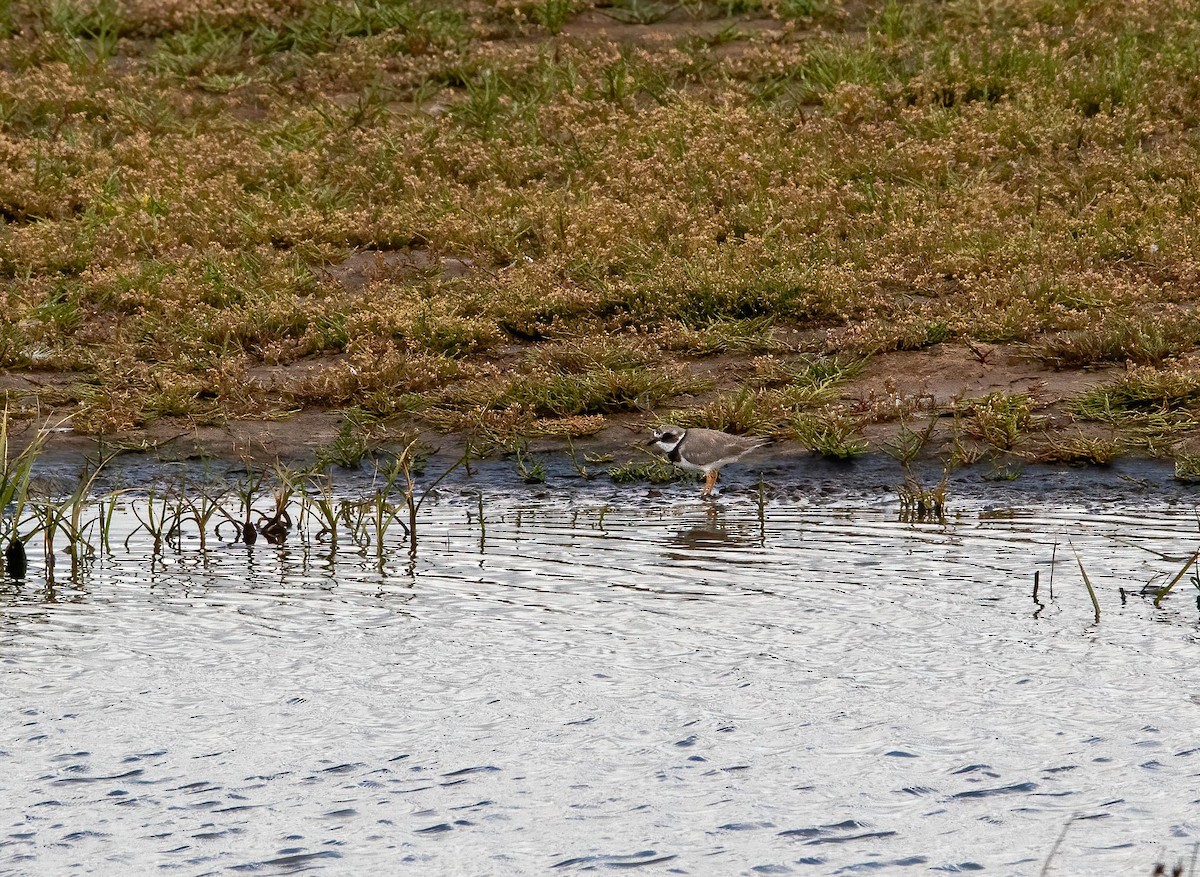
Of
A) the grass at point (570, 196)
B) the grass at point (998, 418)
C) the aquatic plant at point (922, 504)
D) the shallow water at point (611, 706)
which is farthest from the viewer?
the grass at point (570, 196)

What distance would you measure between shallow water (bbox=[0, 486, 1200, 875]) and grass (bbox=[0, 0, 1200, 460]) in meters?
3.15

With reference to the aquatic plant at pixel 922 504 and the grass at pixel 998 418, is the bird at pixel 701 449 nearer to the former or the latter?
the aquatic plant at pixel 922 504

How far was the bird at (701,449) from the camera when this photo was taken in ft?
36.3

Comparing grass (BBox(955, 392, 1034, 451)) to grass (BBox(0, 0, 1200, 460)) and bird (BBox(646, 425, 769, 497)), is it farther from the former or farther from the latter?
bird (BBox(646, 425, 769, 497))

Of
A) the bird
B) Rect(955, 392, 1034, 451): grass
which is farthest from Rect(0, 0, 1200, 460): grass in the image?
the bird

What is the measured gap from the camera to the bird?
11078mm

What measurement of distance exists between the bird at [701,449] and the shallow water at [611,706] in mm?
1190

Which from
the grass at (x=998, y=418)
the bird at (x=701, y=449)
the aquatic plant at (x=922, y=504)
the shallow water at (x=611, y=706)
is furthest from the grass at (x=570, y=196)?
the shallow water at (x=611, y=706)

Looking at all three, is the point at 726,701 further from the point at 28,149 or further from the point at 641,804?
the point at 28,149

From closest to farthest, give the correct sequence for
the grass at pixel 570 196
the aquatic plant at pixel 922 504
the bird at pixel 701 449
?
the aquatic plant at pixel 922 504 < the bird at pixel 701 449 < the grass at pixel 570 196

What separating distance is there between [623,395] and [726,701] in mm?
5848

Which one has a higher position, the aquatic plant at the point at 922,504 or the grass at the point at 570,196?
the grass at the point at 570,196

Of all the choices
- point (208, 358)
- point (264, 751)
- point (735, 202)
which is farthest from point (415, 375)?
point (264, 751)

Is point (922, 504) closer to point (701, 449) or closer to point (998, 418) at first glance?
point (701, 449)
